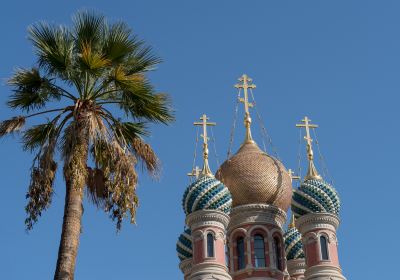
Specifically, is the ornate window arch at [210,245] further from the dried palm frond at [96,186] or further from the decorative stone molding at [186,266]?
the dried palm frond at [96,186]

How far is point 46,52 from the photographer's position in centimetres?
1253

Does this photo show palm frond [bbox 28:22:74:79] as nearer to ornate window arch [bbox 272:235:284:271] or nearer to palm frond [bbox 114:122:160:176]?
palm frond [bbox 114:122:160:176]

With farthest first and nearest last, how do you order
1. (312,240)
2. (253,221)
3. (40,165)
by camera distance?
1. (253,221)
2. (312,240)
3. (40,165)

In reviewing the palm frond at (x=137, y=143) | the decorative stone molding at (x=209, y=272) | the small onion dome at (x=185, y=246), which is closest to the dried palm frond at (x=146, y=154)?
the palm frond at (x=137, y=143)

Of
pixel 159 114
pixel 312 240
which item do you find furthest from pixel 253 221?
pixel 159 114

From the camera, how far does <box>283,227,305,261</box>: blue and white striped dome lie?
33594mm

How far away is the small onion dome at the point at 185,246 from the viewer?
106ft

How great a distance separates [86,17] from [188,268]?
2087 cm

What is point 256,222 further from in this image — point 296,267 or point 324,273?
point 324,273

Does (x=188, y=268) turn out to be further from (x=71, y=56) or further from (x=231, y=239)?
(x=71, y=56)

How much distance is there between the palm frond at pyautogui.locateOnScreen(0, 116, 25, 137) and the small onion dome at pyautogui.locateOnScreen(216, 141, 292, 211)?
19.5 m

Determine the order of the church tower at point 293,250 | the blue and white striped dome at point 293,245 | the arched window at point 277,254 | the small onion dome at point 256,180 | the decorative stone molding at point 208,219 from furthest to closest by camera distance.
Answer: the blue and white striped dome at point 293,245 < the church tower at point 293,250 < the small onion dome at point 256,180 < the arched window at point 277,254 < the decorative stone molding at point 208,219

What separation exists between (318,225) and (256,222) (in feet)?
10.6

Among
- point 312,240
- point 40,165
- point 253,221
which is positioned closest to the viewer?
point 40,165
